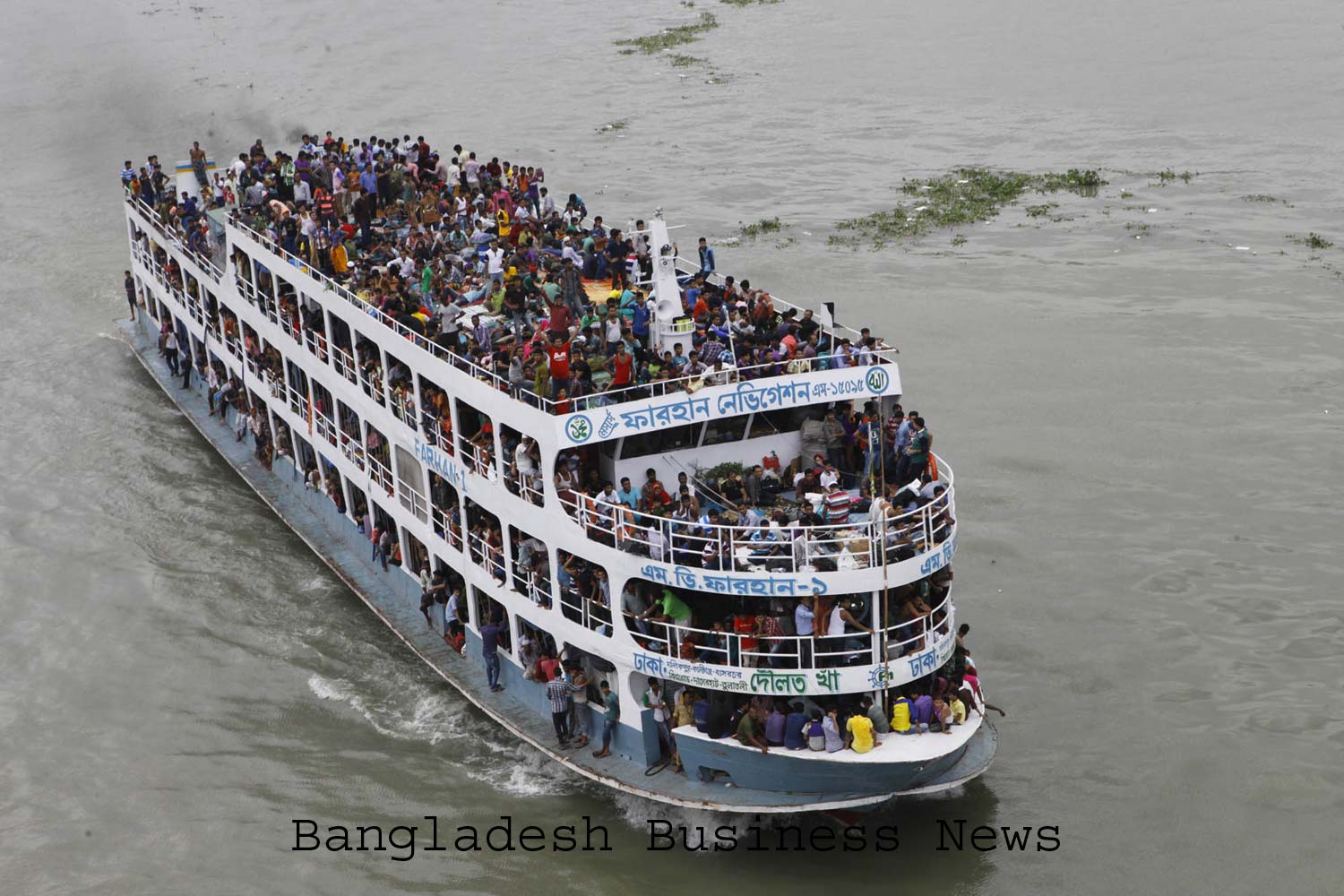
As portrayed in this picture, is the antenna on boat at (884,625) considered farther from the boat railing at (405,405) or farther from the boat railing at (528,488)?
the boat railing at (405,405)

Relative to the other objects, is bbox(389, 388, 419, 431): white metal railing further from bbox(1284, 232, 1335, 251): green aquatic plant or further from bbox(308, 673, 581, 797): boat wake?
bbox(1284, 232, 1335, 251): green aquatic plant

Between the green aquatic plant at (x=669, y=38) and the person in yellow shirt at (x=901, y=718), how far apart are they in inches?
1734

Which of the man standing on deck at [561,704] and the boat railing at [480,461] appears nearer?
the man standing on deck at [561,704]

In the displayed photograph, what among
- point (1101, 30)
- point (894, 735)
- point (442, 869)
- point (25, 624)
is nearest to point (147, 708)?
point (25, 624)

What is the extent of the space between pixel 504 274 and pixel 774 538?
771cm

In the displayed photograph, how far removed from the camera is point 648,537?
18.2 meters

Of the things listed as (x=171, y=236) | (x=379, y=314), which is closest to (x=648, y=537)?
(x=379, y=314)

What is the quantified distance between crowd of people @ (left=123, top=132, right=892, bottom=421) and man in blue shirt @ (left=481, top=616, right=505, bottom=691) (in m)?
3.43

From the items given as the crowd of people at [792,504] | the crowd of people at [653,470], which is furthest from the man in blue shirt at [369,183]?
the crowd of people at [792,504]

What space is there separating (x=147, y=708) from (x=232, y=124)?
3514cm

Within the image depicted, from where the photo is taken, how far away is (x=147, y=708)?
23.3 meters

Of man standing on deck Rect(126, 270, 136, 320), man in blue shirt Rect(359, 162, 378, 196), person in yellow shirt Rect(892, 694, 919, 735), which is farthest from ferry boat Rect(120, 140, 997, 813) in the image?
man standing on deck Rect(126, 270, 136, 320)

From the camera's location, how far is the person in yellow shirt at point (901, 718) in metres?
17.7
